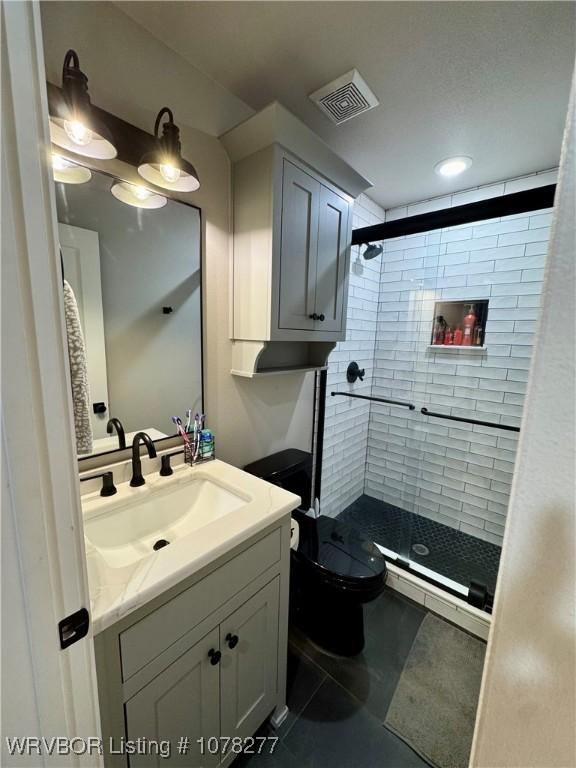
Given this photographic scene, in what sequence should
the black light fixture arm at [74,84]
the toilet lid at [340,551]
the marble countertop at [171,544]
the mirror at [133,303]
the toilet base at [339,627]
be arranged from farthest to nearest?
1. the toilet base at [339,627]
2. the toilet lid at [340,551]
3. the mirror at [133,303]
4. the black light fixture arm at [74,84]
5. the marble countertop at [171,544]

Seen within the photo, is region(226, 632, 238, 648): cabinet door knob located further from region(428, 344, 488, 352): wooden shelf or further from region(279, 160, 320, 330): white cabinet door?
region(428, 344, 488, 352): wooden shelf

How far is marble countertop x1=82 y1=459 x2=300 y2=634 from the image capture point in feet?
2.10

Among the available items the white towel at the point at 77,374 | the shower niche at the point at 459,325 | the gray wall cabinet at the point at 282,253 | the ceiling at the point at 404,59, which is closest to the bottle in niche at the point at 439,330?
the shower niche at the point at 459,325

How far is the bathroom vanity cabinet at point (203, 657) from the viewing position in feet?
2.23

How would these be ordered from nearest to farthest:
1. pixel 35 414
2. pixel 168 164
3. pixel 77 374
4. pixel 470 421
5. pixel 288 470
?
1. pixel 35 414
2. pixel 77 374
3. pixel 168 164
4. pixel 288 470
5. pixel 470 421

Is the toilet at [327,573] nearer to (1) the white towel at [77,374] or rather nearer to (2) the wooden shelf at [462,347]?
(1) the white towel at [77,374]

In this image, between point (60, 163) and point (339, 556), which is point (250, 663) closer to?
point (339, 556)

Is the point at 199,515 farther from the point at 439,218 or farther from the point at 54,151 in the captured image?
the point at 439,218

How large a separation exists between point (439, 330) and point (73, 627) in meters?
2.40

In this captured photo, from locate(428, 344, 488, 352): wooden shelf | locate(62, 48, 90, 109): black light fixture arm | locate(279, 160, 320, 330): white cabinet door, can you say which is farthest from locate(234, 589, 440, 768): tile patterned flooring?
locate(62, 48, 90, 109): black light fixture arm

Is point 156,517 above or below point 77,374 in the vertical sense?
below

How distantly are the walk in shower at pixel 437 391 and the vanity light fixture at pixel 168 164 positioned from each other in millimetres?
1082

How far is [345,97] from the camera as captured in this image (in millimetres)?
1236

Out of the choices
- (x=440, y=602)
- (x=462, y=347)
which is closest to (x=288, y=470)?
(x=440, y=602)
